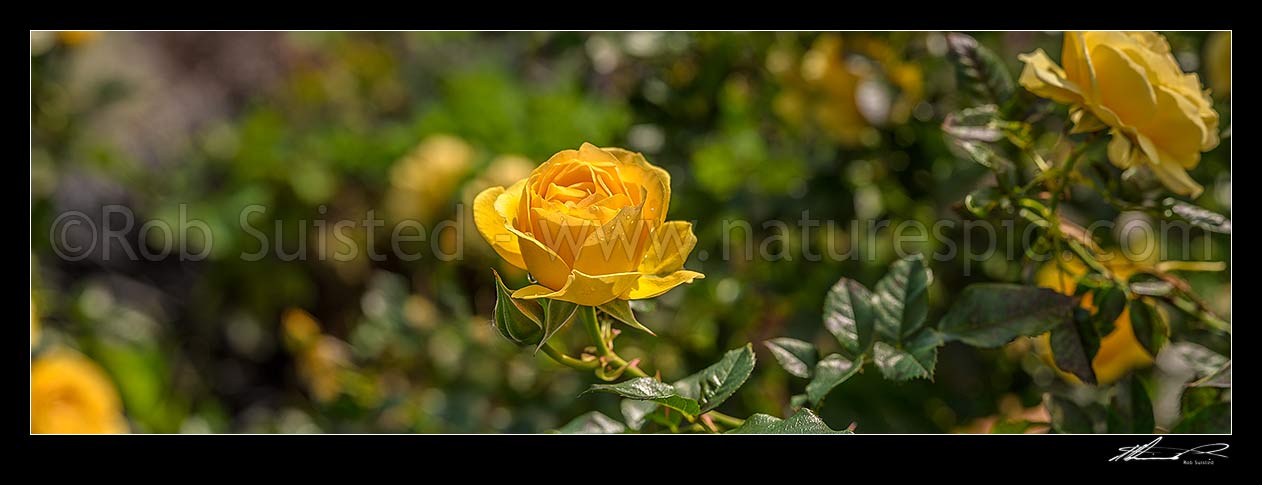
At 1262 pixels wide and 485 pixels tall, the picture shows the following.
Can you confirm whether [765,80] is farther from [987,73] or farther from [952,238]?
→ [987,73]

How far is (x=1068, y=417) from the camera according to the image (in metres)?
0.68

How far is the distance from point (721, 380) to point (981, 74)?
1.04ft

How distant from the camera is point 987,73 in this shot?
676 mm

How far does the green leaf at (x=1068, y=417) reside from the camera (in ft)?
2.21

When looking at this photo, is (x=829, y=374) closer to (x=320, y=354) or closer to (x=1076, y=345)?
(x=1076, y=345)

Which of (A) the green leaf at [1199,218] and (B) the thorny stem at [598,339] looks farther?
(A) the green leaf at [1199,218]

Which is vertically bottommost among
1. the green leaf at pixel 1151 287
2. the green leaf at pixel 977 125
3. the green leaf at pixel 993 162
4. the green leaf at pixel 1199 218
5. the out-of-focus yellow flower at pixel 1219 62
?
the green leaf at pixel 1151 287

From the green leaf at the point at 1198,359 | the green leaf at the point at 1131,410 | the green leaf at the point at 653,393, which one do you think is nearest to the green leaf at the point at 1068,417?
the green leaf at the point at 1131,410

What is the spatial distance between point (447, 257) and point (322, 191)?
0.51m

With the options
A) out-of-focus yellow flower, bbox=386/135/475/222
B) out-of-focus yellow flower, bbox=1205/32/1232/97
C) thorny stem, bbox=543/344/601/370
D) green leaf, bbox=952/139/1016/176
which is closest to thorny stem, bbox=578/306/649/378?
thorny stem, bbox=543/344/601/370

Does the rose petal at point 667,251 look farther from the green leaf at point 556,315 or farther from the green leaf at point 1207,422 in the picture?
the green leaf at point 1207,422

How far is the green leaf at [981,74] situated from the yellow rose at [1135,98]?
61 mm

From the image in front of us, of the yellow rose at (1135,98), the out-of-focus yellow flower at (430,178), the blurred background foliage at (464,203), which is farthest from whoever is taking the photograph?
the out-of-focus yellow flower at (430,178)
